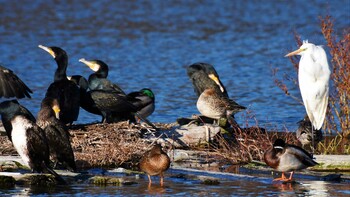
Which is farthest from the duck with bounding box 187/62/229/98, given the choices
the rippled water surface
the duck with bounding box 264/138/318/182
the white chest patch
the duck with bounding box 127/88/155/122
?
the white chest patch

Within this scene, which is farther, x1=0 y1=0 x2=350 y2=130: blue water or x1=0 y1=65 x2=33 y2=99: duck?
x1=0 y1=0 x2=350 y2=130: blue water

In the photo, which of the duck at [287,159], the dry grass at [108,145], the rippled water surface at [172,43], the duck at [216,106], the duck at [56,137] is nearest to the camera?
the duck at [287,159]

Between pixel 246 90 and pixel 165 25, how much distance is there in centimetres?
1257

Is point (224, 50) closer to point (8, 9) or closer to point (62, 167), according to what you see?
point (8, 9)

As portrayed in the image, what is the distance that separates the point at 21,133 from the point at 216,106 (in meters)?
3.95

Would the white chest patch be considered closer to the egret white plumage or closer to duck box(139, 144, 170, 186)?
duck box(139, 144, 170, 186)

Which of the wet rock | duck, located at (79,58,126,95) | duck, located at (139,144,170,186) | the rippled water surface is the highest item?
the rippled water surface

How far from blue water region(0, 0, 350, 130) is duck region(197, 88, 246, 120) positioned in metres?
1.61

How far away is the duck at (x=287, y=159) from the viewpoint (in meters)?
10.9

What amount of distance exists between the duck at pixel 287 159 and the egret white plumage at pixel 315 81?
2.26 m

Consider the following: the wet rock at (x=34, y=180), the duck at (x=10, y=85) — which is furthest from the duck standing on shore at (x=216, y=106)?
the wet rock at (x=34, y=180)

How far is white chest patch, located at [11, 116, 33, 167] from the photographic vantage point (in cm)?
1072

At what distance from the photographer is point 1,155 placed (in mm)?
12219

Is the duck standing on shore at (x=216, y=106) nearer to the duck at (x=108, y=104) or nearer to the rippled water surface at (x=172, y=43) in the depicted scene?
the duck at (x=108, y=104)
